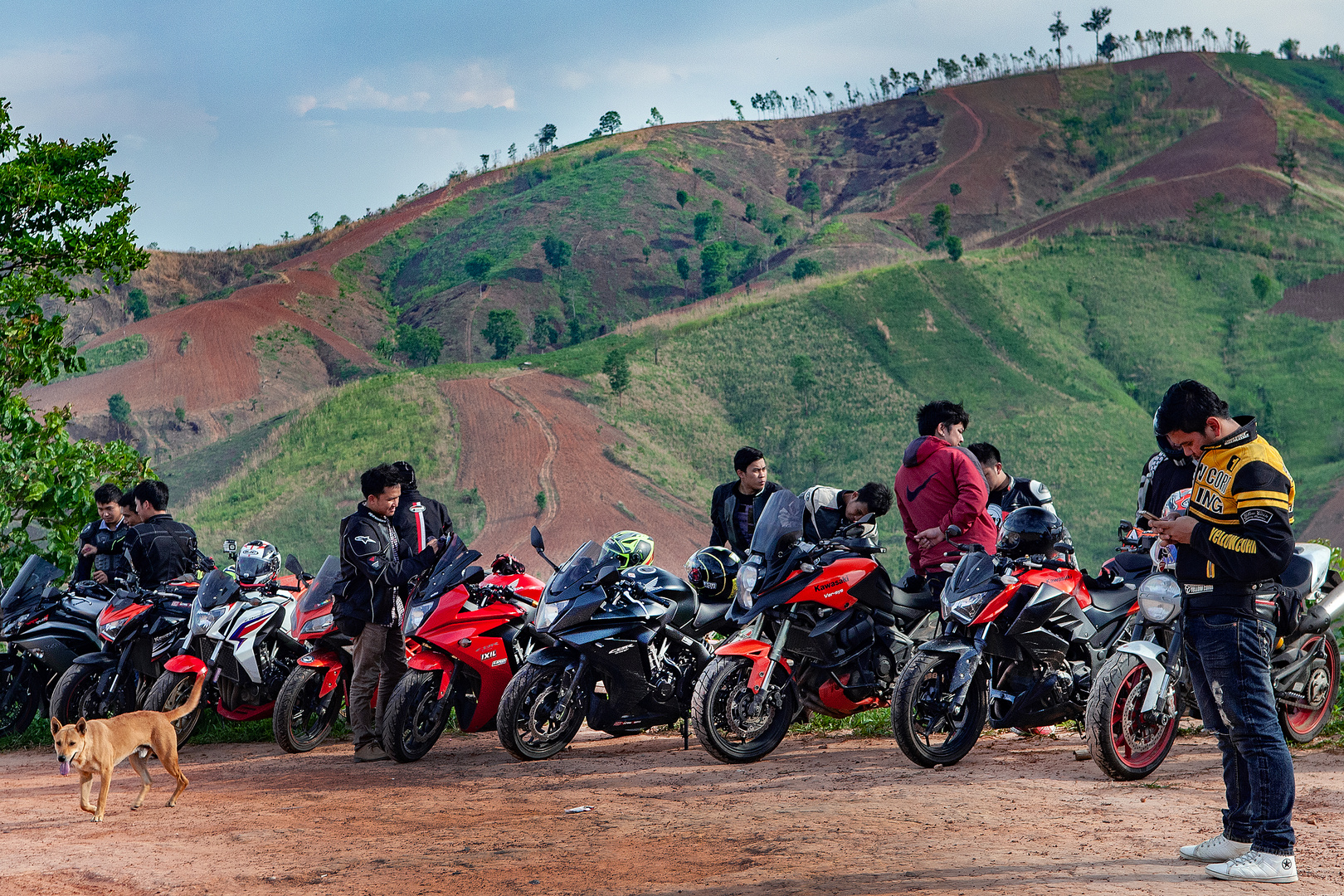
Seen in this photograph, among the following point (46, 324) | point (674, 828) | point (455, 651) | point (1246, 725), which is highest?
point (46, 324)

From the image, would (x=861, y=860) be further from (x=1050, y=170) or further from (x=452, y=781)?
(x=1050, y=170)

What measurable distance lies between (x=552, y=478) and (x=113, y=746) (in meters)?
52.6

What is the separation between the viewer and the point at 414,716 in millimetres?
7562

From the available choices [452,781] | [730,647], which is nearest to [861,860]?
[730,647]

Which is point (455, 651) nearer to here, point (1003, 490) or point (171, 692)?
point (171, 692)

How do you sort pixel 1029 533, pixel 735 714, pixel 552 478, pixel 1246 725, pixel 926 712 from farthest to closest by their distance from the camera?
1. pixel 552 478
2. pixel 735 714
3. pixel 1029 533
4. pixel 926 712
5. pixel 1246 725

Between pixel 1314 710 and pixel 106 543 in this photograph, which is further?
pixel 106 543

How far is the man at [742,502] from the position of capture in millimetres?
8953

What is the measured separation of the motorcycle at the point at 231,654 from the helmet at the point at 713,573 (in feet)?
9.68

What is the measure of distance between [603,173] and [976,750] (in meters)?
105

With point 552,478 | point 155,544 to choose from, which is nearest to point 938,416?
point 155,544

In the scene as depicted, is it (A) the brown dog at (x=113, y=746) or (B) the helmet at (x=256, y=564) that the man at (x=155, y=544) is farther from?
(A) the brown dog at (x=113, y=746)

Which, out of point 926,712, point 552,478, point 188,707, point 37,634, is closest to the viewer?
point 926,712

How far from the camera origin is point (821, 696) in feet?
23.4
